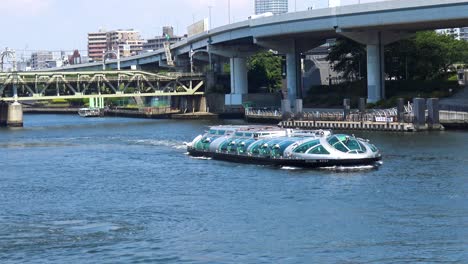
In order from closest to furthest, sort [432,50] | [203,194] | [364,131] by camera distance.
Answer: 1. [203,194]
2. [364,131]
3. [432,50]

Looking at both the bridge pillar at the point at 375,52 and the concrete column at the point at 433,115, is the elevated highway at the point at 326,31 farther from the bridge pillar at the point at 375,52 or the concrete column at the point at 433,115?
the concrete column at the point at 433,115

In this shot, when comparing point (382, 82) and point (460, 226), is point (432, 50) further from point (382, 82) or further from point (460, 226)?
point (460, 226)

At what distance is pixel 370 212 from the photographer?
41.0m

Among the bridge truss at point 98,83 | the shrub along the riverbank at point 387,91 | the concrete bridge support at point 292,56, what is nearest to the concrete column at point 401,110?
the shrub along the riverbank at point 387,91

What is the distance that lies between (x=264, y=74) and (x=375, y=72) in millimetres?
40572

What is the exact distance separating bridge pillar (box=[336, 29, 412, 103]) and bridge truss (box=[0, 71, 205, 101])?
30.0 meters

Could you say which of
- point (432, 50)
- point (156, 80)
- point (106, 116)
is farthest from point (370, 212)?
point (106, 116)

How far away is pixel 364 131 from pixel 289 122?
43.3 feet

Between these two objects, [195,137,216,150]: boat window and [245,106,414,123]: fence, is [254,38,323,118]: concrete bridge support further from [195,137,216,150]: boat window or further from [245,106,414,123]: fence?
[195,137,216,150]: boat window

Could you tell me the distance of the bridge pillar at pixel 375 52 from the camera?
3871 inches

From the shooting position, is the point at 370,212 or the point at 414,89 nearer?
the point at 370,212

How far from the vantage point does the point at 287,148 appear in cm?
5862

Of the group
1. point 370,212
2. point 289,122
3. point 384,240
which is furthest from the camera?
point 289,122

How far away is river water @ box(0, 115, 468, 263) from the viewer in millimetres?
34562
